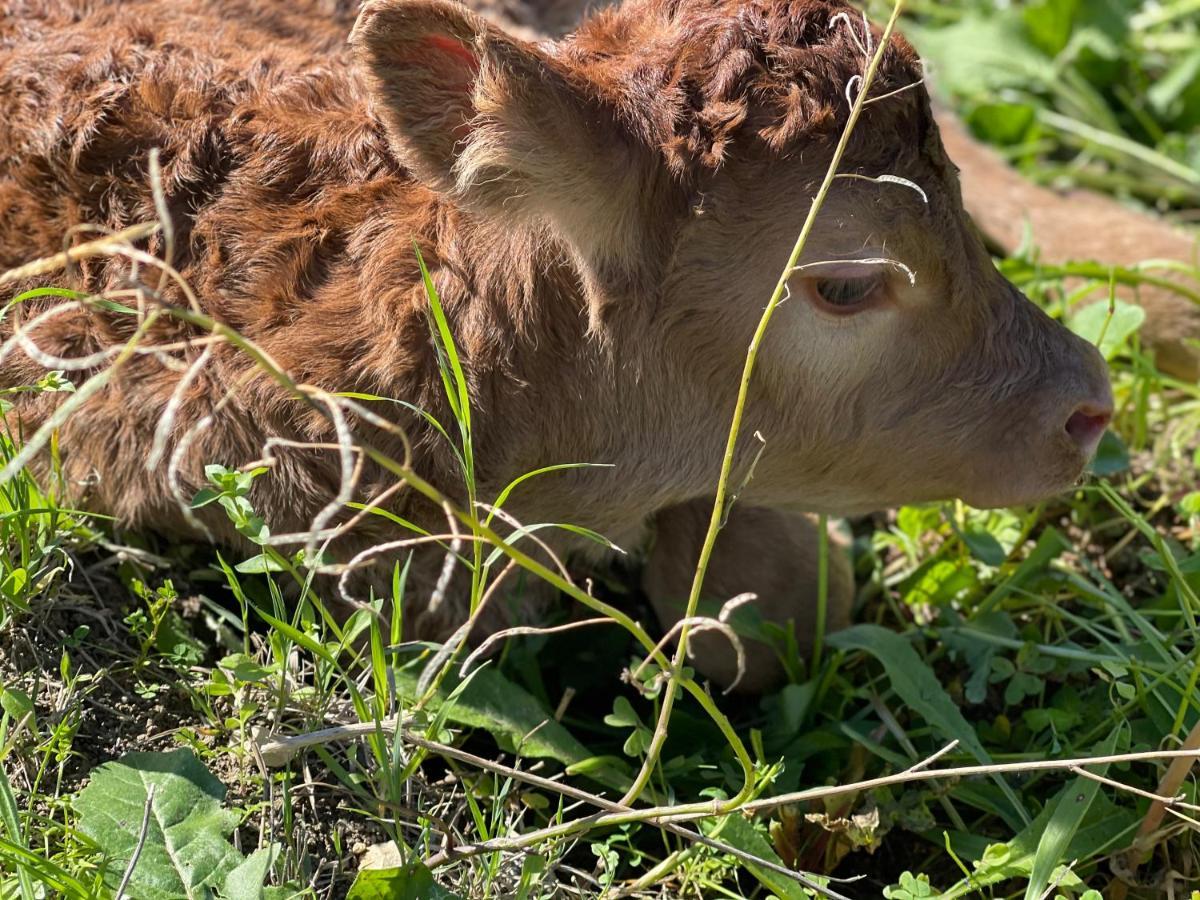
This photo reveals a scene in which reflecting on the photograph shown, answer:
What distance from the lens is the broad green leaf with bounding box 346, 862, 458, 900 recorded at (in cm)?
256

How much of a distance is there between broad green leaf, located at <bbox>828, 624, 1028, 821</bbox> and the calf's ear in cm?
117

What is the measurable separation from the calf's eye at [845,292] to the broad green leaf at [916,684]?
857 millimetres

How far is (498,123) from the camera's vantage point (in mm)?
2689

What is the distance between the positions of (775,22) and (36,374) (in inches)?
73.7

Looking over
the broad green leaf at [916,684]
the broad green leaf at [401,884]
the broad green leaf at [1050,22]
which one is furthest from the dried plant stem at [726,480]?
the broad green leaf at [1050,22]

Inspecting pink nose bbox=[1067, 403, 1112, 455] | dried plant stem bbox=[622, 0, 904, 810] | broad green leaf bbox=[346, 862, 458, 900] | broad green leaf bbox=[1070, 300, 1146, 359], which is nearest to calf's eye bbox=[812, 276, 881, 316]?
dried plant stem bbox=[622, 0, 904, 810]

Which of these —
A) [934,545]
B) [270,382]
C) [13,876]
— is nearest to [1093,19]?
[934,545]

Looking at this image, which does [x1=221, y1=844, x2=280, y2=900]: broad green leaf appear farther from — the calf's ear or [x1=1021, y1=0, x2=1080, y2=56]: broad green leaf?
[x1=1021, y1=0, x2=1080, y2=56]: broad green leaf

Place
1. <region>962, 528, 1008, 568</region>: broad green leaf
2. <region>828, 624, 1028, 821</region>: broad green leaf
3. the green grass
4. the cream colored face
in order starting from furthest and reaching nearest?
1. <region>962, 528, 1008, 568</region>: broad green leaf
2. <region>828, 624, 1028, 821</region>: broad green leaf
3. the cream colored face
4. the green grass

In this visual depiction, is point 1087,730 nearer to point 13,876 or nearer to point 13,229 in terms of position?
point 13,876

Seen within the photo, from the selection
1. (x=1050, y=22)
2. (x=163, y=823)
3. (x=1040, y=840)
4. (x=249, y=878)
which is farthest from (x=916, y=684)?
(x=1050, y=22)

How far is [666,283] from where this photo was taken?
300cm

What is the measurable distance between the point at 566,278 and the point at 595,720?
121 cm

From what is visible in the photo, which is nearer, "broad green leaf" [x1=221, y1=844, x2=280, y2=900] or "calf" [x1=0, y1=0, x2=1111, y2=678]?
"broad green leaf" [x1=221, y1=844, x2=280, y2=900]
